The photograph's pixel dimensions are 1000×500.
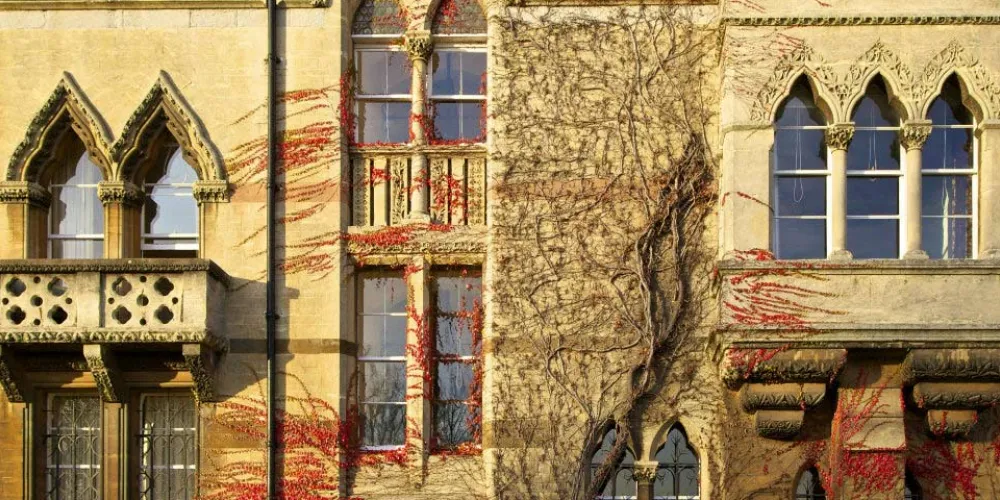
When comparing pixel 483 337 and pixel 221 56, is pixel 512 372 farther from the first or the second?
pixel 221 56

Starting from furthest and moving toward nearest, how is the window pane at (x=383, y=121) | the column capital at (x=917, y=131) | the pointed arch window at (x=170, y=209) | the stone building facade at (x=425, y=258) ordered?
the window pane at (x=383, y=121) < the pointed arch window at (x=170, y=209) < the column capital at (x=917, y=131) < the stone building facade at (x=425, y=258)

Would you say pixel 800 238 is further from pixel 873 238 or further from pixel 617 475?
pixel 617 475

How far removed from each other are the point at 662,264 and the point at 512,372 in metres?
2.28

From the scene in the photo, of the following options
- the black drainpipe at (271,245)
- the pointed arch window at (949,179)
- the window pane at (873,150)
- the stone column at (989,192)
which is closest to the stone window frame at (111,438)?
the black drainpipe at (271,245)

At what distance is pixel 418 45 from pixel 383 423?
4835mm

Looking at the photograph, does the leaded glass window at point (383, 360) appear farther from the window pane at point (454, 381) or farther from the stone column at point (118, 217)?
the stone column at point (118, 217)

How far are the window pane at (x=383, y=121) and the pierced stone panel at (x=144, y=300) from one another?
313 cm

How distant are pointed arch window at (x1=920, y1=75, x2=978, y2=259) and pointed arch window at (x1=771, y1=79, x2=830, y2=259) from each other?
4.07 feet

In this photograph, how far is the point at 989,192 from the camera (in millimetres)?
12578

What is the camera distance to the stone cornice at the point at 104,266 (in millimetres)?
12461

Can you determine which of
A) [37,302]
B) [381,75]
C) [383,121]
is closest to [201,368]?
[37,302]

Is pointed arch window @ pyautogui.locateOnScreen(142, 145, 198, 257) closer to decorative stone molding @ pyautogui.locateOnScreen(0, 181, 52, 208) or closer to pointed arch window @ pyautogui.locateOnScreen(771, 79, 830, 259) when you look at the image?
decorative stone molding @ pyautogui.locateOnScreen(0, 181, 52, 208)

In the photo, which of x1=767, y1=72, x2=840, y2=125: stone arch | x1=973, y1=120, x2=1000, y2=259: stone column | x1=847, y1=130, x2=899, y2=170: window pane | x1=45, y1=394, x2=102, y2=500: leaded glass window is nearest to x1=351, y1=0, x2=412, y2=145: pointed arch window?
x1=767, y1=72, x2=840, y2=125: stone arch

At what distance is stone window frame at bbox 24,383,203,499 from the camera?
13125 millimetres
